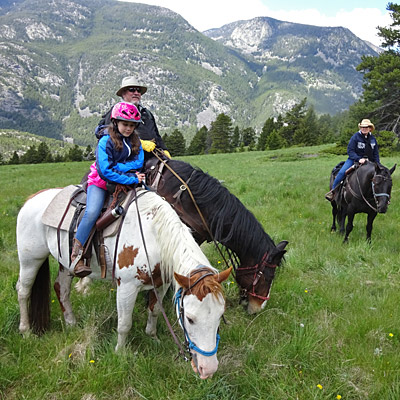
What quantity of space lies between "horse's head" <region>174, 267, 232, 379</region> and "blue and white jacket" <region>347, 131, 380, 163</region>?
7.67 meters

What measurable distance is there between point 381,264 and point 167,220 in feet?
16.7

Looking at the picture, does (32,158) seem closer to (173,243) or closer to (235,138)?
(235,138)

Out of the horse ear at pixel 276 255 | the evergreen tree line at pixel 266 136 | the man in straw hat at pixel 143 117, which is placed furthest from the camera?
the evergreen tree line at pixel 266 136

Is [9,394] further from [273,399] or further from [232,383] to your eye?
[273,399]

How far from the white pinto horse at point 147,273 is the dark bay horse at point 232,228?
976 mm

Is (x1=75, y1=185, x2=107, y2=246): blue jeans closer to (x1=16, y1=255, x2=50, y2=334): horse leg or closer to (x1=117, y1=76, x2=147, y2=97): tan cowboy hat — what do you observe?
(x1=16, y1=255, x2=50, y2=334): horse leg

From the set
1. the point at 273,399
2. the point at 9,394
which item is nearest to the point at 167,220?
the point at 273,399

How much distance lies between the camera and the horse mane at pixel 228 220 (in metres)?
4.20

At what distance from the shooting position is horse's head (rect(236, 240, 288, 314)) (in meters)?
4.14

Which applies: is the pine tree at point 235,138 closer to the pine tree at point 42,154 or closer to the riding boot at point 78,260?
the pine tree at point 42,154

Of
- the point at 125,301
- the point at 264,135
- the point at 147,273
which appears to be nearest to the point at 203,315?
the point at 147,273

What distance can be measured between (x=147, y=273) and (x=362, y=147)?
7.86 meters

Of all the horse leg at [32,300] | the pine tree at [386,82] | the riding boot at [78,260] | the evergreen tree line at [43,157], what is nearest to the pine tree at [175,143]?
the evergreen tree line at [43,157]

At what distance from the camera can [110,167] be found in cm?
364
